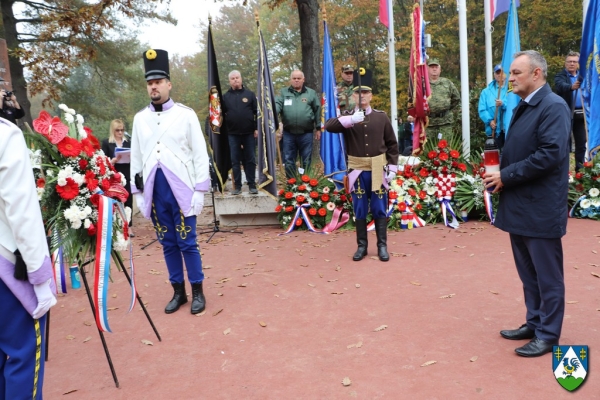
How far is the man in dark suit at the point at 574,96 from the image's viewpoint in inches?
326

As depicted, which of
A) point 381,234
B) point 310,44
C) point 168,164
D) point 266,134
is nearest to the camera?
point 168,164

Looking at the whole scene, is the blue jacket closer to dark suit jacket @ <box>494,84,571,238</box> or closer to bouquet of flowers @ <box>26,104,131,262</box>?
dark suit jacket @ <box>494,84,571,238</box>

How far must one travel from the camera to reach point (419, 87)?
8398 mm

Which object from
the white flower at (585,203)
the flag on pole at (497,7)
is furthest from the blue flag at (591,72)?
the flag on pole at (497,7)

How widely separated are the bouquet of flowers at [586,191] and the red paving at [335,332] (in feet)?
3.44

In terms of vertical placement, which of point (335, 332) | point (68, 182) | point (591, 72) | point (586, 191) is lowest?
point (335, 332)

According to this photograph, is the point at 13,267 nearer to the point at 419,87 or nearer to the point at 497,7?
the point at 419,87

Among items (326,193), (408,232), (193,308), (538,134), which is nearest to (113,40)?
(326,193)

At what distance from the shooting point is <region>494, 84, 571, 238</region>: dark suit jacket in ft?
10.5

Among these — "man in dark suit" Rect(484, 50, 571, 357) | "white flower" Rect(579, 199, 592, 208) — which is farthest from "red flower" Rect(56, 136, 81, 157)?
"white flower" Rect(579, 199, 592, 208)

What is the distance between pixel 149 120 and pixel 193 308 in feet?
5.94

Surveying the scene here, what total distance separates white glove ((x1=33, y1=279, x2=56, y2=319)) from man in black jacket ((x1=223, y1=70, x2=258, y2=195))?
6212 mm

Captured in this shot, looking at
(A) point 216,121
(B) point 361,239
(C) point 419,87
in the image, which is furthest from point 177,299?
(C) point 419,87

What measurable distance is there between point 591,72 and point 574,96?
1177 millimetres
